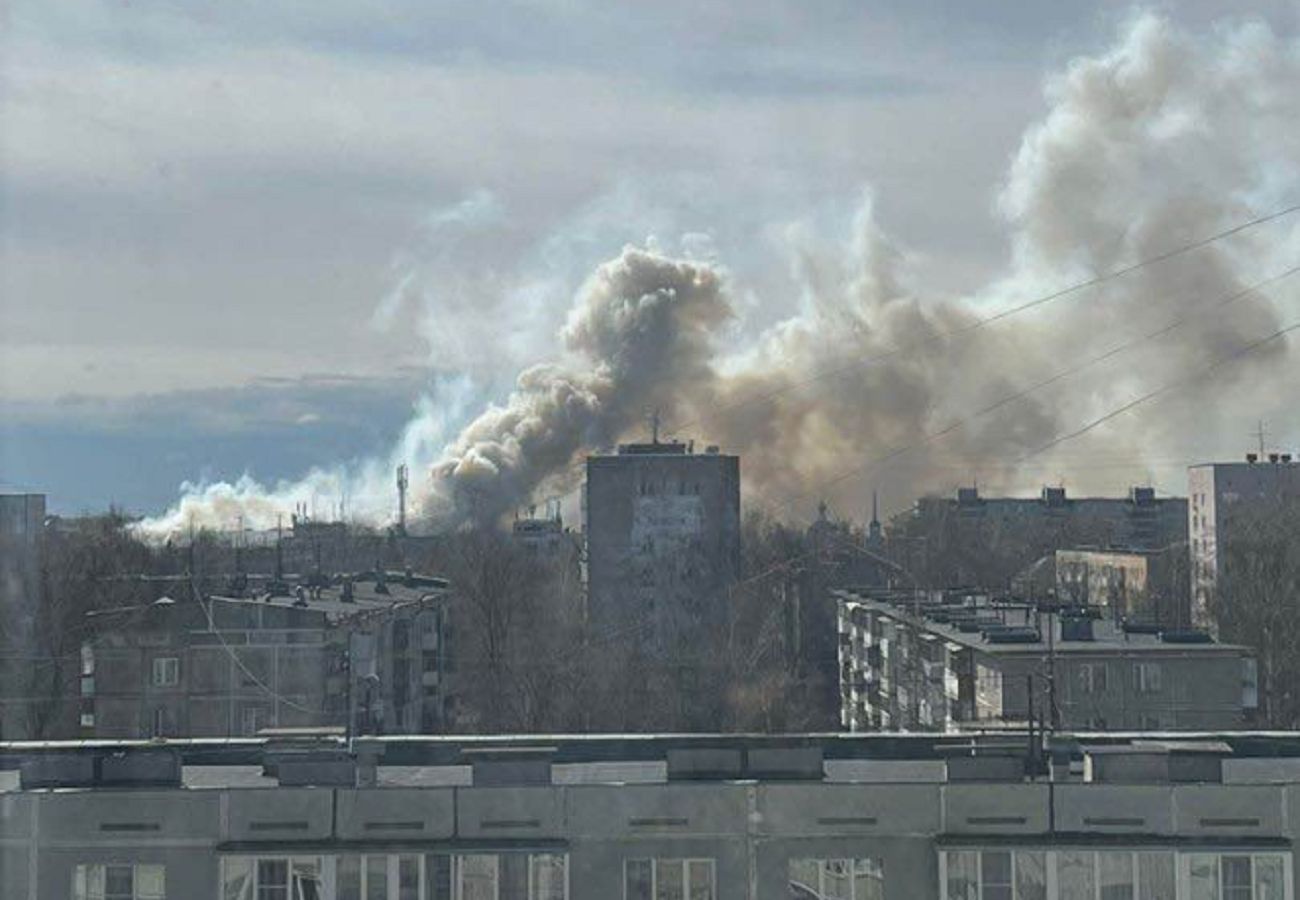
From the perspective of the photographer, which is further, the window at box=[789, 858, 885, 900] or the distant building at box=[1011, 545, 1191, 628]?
the distant building at box=[1011, 545, 1191, 628]

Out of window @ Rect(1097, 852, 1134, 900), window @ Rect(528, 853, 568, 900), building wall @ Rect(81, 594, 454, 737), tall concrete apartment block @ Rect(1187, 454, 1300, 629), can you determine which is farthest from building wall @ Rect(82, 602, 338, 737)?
tall concrete apartment block @ Rect(1187, 454, 1300, 629)

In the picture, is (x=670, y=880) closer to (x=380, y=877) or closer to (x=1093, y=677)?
(x=380, y=877)

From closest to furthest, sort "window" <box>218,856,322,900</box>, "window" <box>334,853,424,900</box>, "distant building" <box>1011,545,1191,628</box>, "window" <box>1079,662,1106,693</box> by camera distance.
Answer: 1. "window" <box>218,856,322,900</box>
2. "window" <box>334,853,424,900</box>
3. "window" <box>1079,662,1106,693</box>
4. "distant building" <box>1011,545,1191,628</box>

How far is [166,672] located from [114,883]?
7335 millimetres

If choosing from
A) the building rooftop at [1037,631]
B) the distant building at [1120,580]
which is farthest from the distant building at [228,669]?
the distant building at [1120,580]

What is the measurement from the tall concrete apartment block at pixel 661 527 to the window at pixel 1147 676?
27.7ft

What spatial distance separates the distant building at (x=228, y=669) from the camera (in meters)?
10.4

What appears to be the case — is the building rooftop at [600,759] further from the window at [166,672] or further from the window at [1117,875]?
the window at [166,672]

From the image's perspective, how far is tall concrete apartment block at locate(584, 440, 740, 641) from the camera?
2083 cm

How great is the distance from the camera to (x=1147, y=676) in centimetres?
1115

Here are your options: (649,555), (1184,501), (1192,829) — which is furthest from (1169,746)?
(1184,501)

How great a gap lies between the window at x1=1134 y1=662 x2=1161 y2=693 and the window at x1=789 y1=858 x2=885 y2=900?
24.4 feet

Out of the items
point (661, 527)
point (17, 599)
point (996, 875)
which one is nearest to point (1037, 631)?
point (17, 599)

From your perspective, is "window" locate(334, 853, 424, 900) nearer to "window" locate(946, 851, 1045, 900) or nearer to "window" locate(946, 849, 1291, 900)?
"window" locate(946, 849, 1291, 900)
